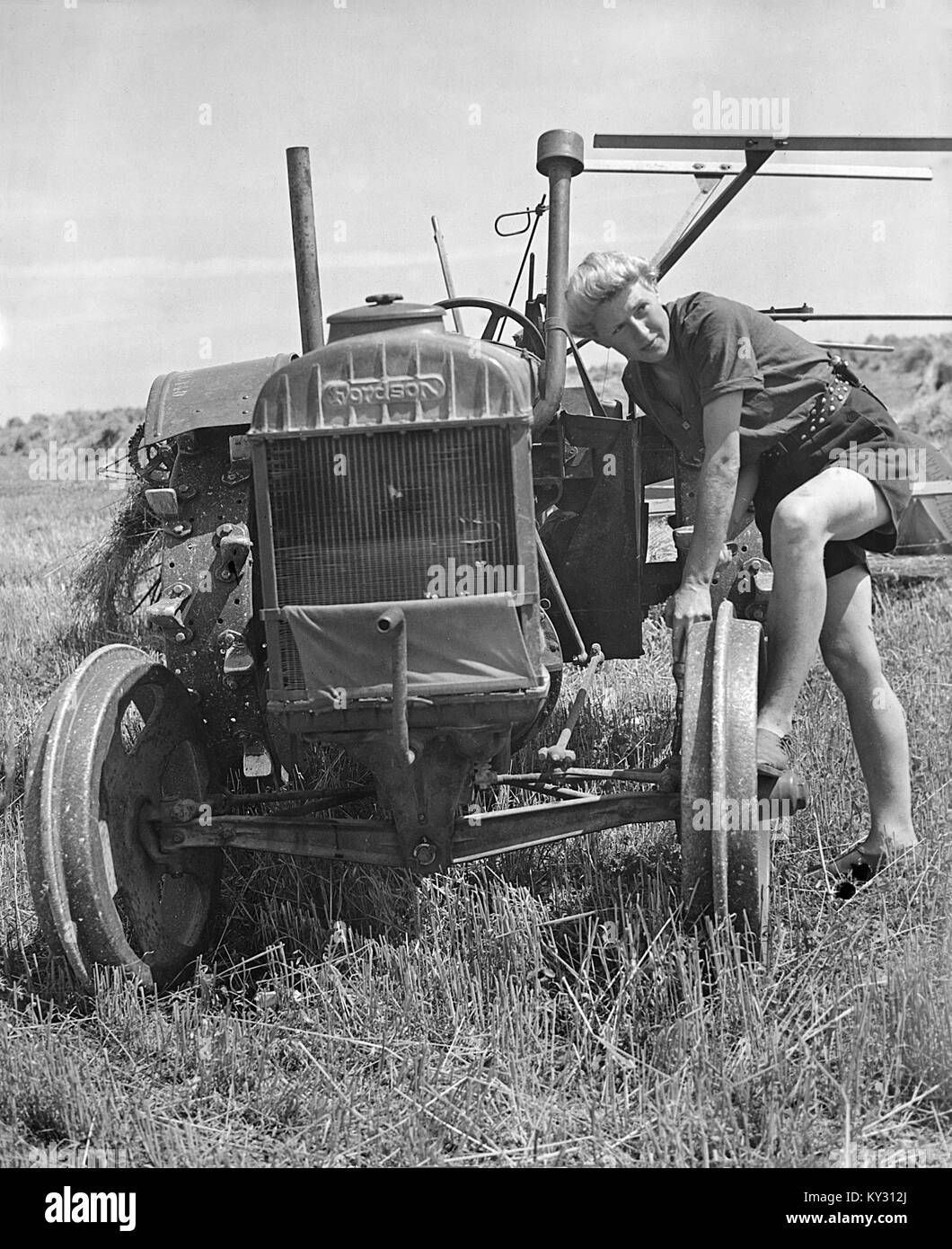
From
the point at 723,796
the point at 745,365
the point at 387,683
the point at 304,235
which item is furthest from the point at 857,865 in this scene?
the point at 304,235

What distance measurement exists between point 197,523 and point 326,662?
3.33 feet

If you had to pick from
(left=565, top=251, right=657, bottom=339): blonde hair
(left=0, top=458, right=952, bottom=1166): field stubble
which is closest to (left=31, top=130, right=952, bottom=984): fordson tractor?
(left=565, top=251, right=657, bottom=339): blonde hair

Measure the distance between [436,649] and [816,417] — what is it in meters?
1.36

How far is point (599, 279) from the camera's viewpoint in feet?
11.3

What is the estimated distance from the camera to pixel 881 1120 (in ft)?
8.96

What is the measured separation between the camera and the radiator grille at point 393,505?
3.13 m

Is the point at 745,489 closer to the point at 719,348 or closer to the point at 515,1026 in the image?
the point at 719,348

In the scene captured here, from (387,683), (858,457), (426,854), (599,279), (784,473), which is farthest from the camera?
(784,473)

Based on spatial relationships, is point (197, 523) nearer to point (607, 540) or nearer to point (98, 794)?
point (98, 794)

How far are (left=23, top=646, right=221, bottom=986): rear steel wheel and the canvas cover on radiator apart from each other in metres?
0.63

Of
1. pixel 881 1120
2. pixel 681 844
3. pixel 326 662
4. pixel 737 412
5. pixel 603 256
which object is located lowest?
pixel 881 1120

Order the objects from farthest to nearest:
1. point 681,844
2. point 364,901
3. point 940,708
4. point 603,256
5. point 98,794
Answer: point 940,708, point 364,901, point 603,256, point 98,794, point 681,844

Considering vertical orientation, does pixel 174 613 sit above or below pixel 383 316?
below

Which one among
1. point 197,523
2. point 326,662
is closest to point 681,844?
point 326,662
